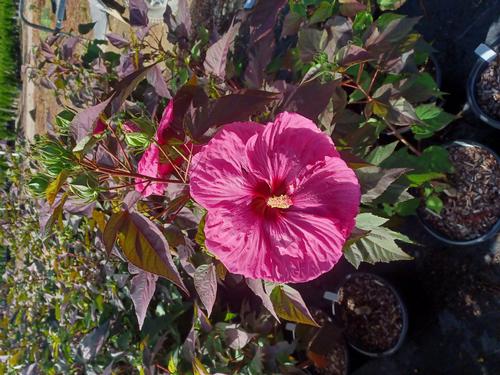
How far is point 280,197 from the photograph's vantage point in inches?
32.4

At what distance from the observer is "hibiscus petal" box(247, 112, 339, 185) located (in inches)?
31.5

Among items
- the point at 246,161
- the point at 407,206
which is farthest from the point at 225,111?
the point at 407,206

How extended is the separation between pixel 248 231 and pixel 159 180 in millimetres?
234

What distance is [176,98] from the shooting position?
3.30 feet

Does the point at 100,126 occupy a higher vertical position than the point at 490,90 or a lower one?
lower

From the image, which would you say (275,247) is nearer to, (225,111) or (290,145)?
(290,145)

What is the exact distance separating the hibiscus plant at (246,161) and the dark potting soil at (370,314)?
492 mm

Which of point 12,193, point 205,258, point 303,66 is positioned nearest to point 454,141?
point 303,66

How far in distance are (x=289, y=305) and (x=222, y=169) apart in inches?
16.9

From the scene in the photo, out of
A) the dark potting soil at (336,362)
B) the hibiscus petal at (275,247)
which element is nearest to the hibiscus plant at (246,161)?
the hibiscus petal at (275,247)

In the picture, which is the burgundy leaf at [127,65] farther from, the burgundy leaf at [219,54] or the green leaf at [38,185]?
the green leaf at [38,185]

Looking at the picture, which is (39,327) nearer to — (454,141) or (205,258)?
(205,258)

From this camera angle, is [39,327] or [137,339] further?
[39,327]

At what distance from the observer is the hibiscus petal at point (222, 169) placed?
808 millimetres
